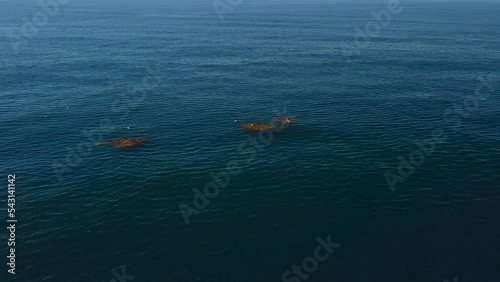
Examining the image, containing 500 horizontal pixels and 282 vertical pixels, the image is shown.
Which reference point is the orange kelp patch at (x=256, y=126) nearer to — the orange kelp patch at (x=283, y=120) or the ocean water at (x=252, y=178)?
the ocean water at (x=252, y=178)

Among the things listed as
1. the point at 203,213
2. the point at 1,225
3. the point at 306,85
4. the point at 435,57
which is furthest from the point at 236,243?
the point at 435,57

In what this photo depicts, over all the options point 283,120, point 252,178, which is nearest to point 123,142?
point 252,178

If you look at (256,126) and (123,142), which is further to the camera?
(256,126)

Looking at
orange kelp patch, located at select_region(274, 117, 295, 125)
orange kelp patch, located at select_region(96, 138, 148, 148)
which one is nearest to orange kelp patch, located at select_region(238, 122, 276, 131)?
orange kelp patch, located at select_region(274, 117, 295, 125)

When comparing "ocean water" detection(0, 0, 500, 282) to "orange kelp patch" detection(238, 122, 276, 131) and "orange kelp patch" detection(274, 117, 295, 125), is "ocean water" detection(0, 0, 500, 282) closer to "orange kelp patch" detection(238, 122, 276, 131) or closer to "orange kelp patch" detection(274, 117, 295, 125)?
"orange kelp patch" detection(274, 117, 295, 125)

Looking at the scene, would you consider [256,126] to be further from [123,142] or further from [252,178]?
[123,142]

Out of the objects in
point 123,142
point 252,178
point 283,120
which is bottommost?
point 252,178

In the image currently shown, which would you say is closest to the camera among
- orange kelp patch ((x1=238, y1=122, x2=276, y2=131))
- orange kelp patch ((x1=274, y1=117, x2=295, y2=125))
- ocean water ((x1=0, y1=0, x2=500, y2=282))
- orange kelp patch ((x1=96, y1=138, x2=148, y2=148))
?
ocean water ((x1=0, y1=0, x2=500, y2=282))

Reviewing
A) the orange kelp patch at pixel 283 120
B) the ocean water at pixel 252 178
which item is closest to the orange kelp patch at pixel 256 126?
the ocean water at pixel 252 178

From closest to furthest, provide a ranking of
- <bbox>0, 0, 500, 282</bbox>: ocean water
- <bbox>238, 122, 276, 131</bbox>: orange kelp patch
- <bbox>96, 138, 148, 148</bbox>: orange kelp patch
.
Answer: <bbox>0, 0, 500, 282</bbox>: ocean water
<bbox>96, 138, 148, 148</bbox>: orange kelp patch
<bbox>238, 122, 276, 131</bbox>: orange kelp patch
